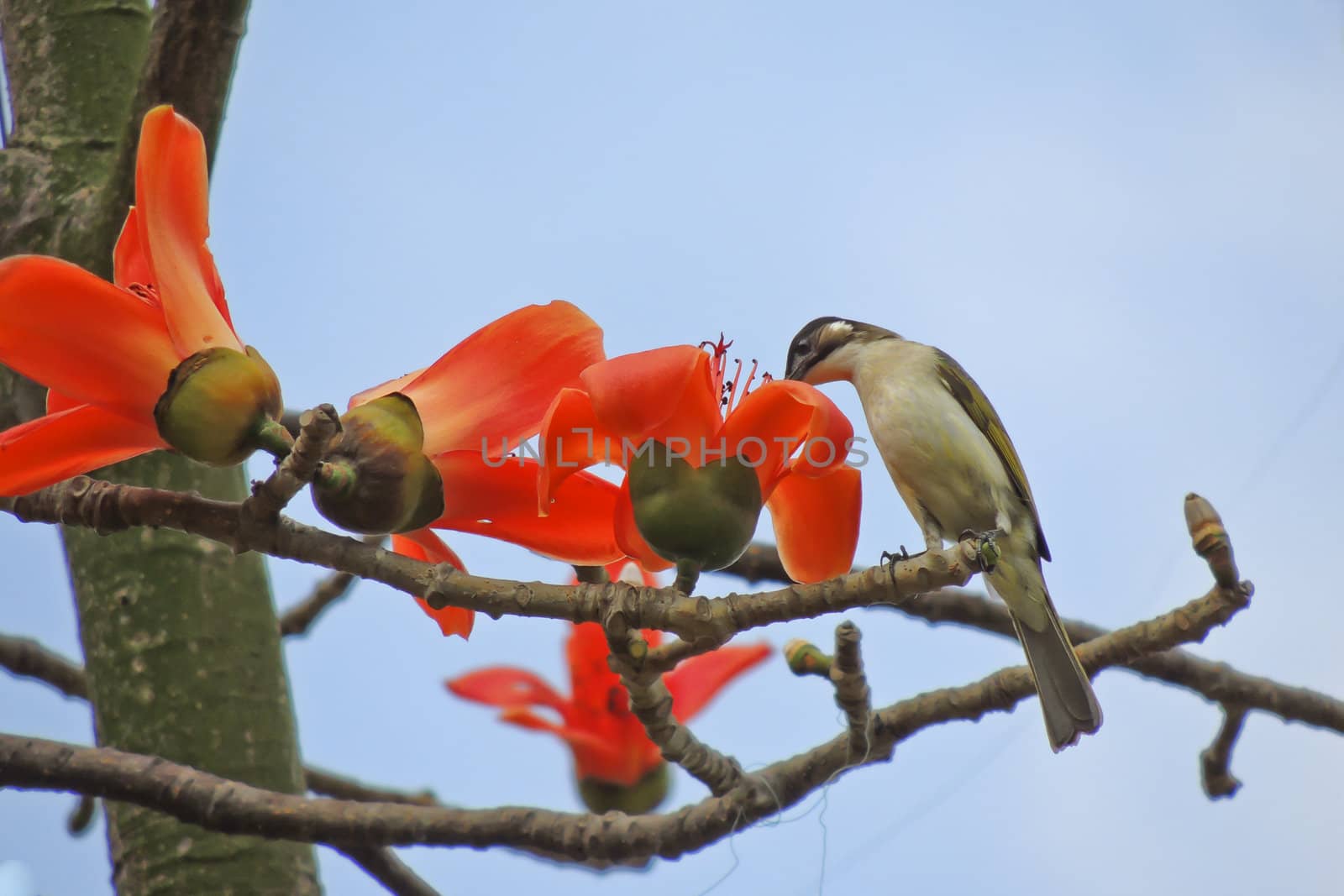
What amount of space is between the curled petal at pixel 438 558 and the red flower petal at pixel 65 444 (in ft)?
0.94

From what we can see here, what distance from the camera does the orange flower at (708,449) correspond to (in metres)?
1.21

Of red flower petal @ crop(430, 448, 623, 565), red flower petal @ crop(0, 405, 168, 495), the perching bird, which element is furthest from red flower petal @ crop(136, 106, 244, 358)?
the perching bird

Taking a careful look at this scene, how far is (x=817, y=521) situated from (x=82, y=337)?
2.51 ft

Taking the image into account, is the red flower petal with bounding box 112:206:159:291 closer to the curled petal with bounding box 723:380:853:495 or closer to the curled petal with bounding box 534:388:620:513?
the curled petal with bounding box 534:388:620:513

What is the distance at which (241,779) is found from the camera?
223 centimetres

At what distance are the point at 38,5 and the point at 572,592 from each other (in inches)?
88.6

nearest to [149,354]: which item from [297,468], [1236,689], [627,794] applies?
[297,468]

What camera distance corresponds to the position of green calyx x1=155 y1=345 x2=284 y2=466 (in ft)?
4.03

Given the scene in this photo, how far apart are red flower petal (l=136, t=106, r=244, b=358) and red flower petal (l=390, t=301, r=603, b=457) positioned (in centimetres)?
20

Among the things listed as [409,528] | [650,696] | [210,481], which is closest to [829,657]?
[650,696]

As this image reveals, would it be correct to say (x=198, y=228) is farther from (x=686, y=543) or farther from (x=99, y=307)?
(x=686, y=543)

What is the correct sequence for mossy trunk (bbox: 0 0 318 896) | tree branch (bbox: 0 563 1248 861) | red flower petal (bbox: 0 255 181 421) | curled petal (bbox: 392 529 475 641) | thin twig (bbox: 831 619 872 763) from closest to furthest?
red flower petal (bbox: 0 255 181 421)
curled petal (bbox: 392 529 475 641)
thin twig (bbox: 831 619 872 763)
tree branch (bbox: 0 563 1248 861)
mossy trunk (bbox: 0 0 318 896)

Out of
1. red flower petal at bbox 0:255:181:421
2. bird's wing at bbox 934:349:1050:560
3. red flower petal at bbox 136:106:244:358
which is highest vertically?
bird's wing at bbox 934:349:1050:560

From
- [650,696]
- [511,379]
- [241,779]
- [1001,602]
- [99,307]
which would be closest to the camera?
[99,307]
